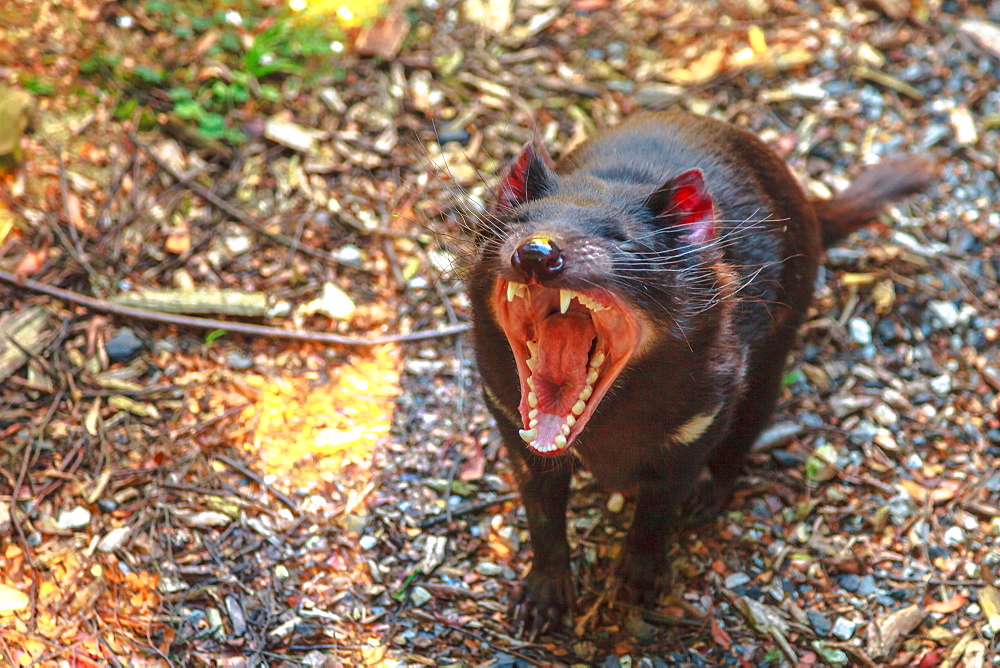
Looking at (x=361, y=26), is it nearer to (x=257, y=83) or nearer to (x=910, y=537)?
(x=257, y=83)

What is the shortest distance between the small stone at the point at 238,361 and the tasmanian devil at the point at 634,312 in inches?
47.7

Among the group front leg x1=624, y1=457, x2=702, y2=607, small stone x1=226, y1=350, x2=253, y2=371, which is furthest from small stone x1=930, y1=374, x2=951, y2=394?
small stone x1=226, y1=350, x2=253, y2=371

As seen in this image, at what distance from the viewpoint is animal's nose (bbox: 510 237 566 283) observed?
1.90 meters

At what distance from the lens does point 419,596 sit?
2.80 metres

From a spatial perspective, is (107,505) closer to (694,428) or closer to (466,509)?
(466,509)

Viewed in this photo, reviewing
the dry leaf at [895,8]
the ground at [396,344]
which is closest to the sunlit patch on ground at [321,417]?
the ground at [396,344]

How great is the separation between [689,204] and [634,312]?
297 mm

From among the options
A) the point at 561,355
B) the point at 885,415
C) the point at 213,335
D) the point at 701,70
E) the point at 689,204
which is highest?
the point at 701,70

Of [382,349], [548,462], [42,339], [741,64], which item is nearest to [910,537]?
[548,462]

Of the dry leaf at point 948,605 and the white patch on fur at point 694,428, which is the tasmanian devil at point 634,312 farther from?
the dry leaf at point 948,605

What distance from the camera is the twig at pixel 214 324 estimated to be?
3.26m

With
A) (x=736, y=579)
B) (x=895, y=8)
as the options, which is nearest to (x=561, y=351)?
(x=736, y=579)

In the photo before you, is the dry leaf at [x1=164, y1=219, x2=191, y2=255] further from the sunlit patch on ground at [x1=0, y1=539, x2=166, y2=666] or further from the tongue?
the tongue

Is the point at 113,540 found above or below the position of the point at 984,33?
below
